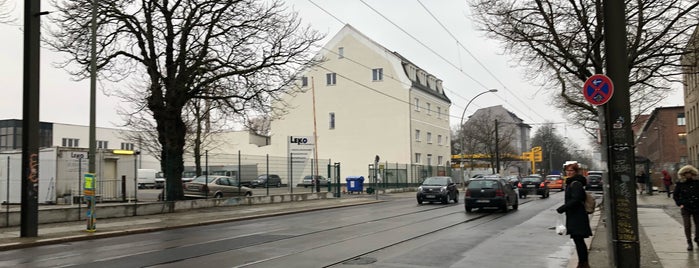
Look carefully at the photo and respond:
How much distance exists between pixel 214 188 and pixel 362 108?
94.0 feet

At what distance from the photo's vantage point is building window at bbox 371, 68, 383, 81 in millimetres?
54912

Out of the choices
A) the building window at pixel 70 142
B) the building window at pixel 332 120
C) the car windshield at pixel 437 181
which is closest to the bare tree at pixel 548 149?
the building window at pixel 332 120

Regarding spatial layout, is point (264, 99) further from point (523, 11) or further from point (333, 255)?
point (333, 255)

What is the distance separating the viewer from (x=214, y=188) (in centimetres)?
2870

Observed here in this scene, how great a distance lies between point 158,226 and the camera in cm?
1770

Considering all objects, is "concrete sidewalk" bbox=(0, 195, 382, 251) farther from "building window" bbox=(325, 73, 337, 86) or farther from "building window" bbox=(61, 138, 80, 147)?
"building window" bbox=(61, 138, 80, 147)

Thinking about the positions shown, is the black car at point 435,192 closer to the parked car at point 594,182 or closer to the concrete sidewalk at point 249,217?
the concrete sidewalk at point 249,217

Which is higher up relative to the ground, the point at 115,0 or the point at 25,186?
the point at 115,0

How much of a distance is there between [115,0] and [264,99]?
719 centimetres

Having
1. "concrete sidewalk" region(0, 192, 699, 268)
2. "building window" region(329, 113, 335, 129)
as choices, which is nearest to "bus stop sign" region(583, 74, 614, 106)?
"concrete sidewalk" region(0, 192, 699, 268)

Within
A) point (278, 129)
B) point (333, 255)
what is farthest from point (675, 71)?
point (278, 129)

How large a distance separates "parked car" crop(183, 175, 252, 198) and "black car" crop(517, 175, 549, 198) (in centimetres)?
1871

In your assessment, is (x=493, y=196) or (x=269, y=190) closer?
(x=493, y=196)

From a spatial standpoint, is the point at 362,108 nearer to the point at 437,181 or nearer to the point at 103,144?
the point at 437,181
